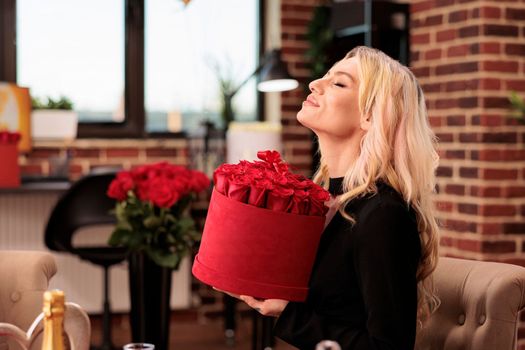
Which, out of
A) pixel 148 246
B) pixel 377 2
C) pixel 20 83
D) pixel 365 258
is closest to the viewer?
pixel 365 258

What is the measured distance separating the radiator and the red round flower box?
10.9 feet

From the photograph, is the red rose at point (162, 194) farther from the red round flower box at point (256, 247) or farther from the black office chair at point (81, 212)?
the red round flower box at point (256, 247)

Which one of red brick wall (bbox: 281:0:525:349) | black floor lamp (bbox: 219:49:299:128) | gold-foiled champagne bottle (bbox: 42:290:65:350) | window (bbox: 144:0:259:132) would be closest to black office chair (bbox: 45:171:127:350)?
black floor lamp (bbox: 219:49:299:128)

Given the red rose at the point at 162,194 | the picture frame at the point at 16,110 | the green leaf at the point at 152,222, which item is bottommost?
A: the green leaf at the point at 152,222

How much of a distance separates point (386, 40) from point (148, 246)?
1.51 m

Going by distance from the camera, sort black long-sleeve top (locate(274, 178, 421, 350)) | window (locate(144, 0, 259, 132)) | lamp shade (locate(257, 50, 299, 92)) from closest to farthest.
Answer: black long-sleeve top (locate(274, 178, 421, 350)), lamp shade (locate(257, 50, 299, 92)), window (locate(144, 0, 259, 132))

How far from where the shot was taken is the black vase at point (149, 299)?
3.67 meters

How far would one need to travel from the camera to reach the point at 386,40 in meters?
4.23

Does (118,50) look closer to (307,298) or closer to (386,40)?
(386,40)

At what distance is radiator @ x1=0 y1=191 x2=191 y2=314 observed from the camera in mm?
4688

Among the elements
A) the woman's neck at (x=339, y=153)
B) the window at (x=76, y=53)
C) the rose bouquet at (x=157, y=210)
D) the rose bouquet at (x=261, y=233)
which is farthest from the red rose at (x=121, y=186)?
the rose bouquet at (x=261, y=233)

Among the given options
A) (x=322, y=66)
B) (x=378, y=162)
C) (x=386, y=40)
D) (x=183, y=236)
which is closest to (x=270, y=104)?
(x=322, y=66)

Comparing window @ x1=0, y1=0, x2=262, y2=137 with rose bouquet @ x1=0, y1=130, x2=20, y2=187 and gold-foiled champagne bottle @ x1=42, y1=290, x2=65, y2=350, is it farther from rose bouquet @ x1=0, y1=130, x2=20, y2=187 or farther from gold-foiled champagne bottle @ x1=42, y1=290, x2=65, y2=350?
gold-foiled champagne bottle @ x1=42, y1=290, x2=65, y2=350

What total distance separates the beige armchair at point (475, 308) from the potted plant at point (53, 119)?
331 cm
